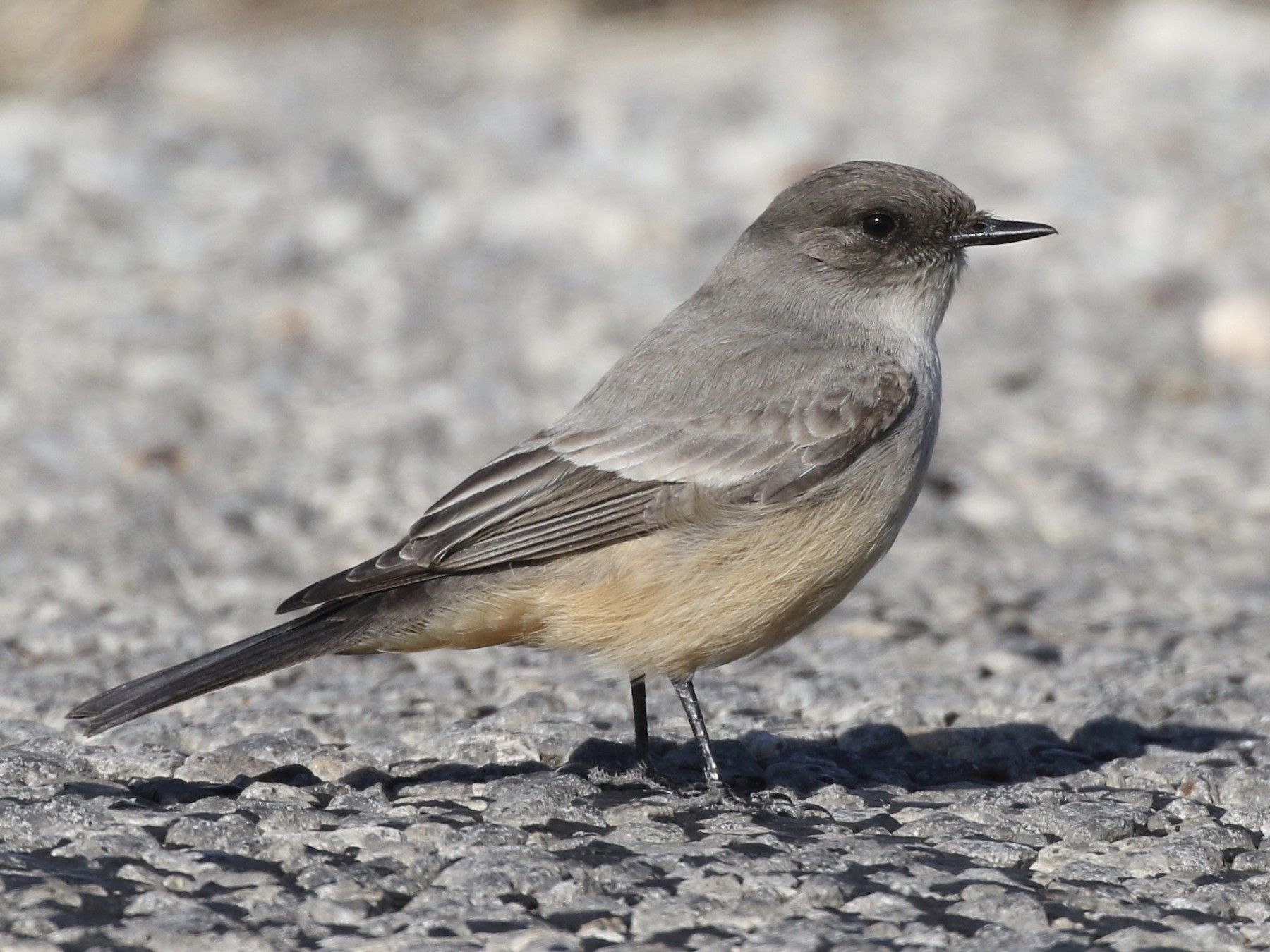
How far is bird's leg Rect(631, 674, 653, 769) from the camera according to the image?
17.6ft

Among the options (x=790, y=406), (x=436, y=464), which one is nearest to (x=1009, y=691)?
(x=790, y=406)

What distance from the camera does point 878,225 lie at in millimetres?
5934

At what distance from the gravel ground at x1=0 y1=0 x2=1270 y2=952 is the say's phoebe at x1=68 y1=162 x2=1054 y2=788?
1.41 ft

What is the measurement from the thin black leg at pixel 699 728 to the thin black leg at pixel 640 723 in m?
0.15

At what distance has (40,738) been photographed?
5.32 metres

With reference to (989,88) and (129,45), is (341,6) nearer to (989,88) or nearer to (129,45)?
(129,45)

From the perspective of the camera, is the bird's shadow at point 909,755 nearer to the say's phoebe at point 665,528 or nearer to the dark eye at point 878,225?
the say's phoebe at point 665,528

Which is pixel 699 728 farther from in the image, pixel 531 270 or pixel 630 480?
pixel 531 270

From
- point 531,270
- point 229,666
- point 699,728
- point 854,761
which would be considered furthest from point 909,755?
point 531,270

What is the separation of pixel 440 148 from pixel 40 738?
6949mm

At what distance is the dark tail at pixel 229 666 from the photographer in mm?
4863

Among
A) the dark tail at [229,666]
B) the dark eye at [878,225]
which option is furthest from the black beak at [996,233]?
the dark tail at [229,666]

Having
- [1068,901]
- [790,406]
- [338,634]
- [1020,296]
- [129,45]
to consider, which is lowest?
[1068,901]

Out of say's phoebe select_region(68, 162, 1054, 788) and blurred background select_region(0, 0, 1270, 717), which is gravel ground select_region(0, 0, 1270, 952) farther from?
say's phoebe select_region(68, 162, 1054, 788)
